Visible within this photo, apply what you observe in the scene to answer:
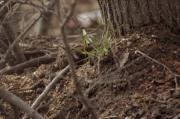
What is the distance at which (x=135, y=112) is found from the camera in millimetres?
2463

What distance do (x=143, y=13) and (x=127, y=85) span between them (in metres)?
0.41

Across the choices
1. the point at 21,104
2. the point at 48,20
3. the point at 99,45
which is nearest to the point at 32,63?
the point at 99,45

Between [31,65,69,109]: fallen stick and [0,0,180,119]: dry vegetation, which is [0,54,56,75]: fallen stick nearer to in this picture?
[0,0,180,119]: dry vegetation

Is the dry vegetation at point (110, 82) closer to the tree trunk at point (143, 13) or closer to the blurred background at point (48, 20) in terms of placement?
the tree trunk at point (143, 13)

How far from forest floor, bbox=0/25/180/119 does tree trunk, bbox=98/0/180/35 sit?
0.04 metres

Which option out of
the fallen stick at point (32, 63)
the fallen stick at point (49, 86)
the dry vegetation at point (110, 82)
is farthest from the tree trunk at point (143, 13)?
the fallen stick at point (32, 63)

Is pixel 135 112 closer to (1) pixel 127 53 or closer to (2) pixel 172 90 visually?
(2) pixel 172 90

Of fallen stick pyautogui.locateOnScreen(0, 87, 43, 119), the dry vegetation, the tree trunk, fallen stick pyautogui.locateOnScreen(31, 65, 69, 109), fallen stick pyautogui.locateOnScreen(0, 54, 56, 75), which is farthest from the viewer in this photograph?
fallen stick pyautogui.locateOnScreen(0, 54, 56, 75)

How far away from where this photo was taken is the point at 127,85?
2.61 meters

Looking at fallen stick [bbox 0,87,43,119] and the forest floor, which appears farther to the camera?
the forest floor

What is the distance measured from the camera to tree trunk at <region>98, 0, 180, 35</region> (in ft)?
9.14

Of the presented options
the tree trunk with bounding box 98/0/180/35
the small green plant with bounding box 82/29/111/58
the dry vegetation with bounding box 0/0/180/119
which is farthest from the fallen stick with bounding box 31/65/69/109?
the tree trunk with bounding box 98/0/180/35

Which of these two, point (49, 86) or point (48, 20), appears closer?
point (49, 86)

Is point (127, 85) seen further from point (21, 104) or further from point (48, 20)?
point (48, 20)
